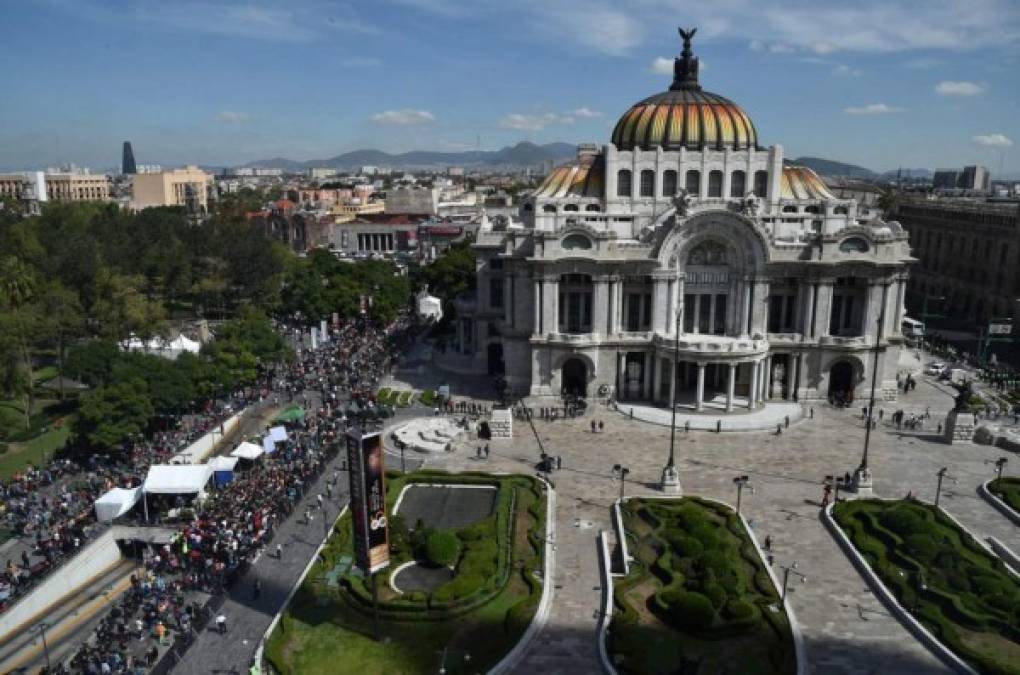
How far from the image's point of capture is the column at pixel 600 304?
59.0 meters

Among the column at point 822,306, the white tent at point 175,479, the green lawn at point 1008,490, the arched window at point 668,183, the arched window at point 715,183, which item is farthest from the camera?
the arched window at point 668,183

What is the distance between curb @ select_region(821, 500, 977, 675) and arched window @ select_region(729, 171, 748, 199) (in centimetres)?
3252

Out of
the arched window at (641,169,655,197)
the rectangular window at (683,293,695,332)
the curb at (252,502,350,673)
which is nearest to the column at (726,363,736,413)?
the rectangular window at (683,293,695,332)

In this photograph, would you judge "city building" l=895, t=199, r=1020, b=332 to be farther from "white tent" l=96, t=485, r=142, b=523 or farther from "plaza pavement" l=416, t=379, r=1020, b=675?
"white tent" l=96, t=485, r=142, b=523

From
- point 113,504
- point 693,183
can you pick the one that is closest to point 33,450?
point 113,504

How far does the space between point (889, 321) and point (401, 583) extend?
44.5 m

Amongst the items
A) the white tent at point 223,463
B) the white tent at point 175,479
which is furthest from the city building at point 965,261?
the white tent at point 175,479

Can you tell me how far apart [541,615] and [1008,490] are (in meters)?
28.5

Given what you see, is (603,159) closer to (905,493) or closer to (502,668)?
(905,493)

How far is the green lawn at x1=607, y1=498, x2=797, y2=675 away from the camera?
27578mm

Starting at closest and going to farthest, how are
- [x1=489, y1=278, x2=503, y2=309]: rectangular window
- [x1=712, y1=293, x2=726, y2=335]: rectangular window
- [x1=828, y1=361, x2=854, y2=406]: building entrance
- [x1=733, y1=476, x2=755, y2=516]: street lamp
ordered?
[x1=733, y1=476, x2=755, y2=516]: street lamp, [x1=828, y1=361, x2=854, y2=406]: building entrance, [x1=712, y1=293, x2=726, y2=335]: rectangular window, [x1=489, y1=278, x2=503, y2=309]: rectangular window

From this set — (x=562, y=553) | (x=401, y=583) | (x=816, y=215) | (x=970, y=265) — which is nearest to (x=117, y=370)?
(x=401, y=583)

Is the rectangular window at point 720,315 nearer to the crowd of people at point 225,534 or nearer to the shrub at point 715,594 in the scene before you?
the crowd of people at point 225,534

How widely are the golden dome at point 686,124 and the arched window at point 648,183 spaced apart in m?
2.35
